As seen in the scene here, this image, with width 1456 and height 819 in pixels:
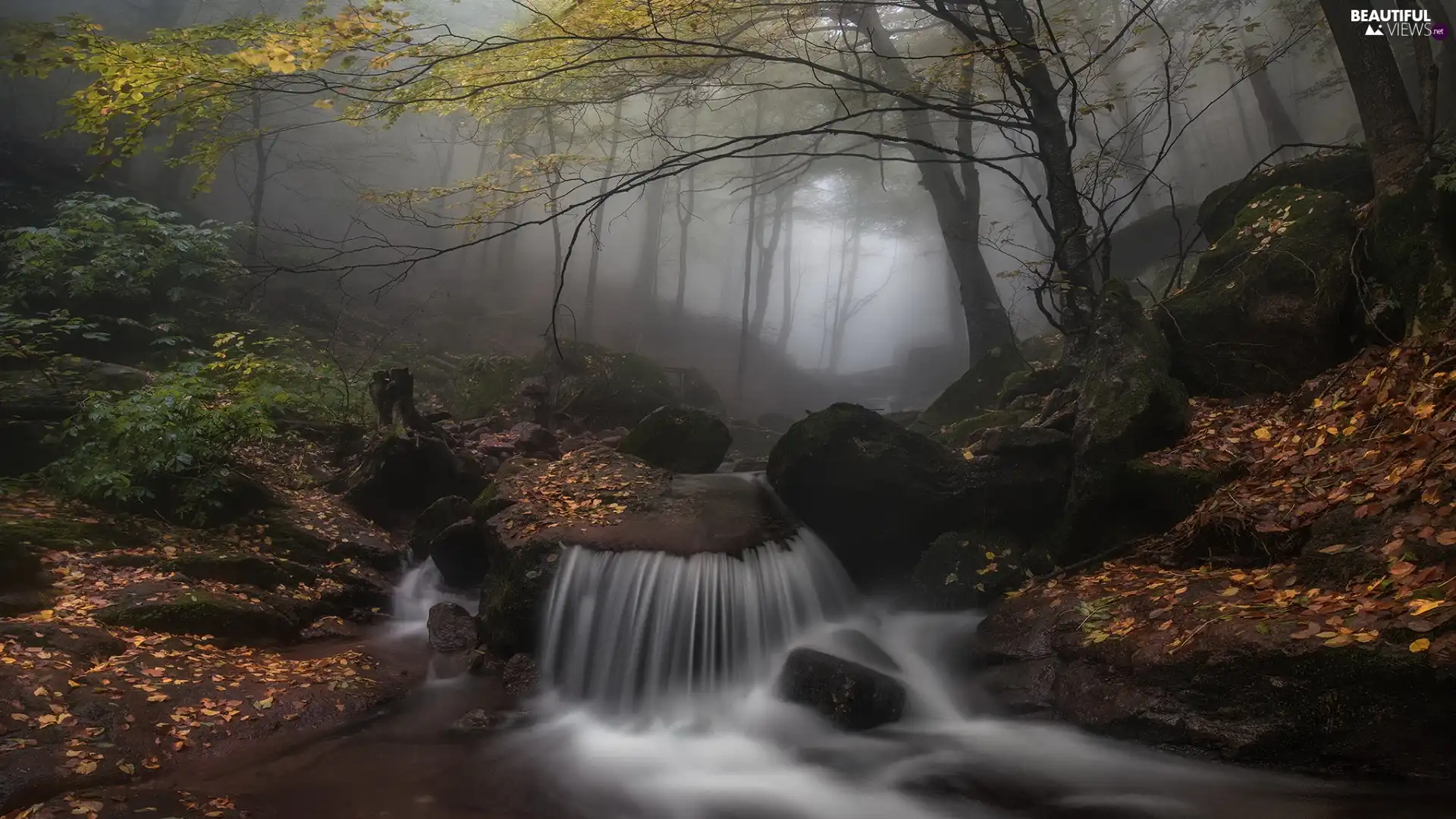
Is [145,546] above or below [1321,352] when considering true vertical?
below

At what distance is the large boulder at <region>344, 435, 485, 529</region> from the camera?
997cm

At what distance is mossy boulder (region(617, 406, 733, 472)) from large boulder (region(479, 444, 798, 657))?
72cm

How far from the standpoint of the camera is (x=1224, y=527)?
5.52m

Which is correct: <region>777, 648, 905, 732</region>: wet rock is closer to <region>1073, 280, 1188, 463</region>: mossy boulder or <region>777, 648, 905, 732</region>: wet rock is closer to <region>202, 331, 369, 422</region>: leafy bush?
<region>1073, 280, 1188, 463</region>: mossy boulder

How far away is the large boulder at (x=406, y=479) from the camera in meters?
9.97

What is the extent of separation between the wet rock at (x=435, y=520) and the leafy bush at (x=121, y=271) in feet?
16.8

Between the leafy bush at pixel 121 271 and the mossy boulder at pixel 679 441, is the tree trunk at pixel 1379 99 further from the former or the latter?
the leafy bush at pixel 121 271

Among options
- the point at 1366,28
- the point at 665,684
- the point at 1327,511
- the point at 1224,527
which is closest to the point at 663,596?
the point at 665,684

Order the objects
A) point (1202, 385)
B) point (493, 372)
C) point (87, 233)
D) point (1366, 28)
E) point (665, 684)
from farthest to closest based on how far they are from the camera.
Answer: point (493, 372)
point (87, 233)
point (1202, 385)
point (665, 684)
point (1366, 28)

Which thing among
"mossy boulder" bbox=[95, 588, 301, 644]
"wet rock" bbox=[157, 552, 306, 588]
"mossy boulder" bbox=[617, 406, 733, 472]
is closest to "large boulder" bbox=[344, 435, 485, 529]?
"wet rock" bbox=[157, 552, 306, 588]

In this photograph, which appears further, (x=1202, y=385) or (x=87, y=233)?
(x=87, y=233)

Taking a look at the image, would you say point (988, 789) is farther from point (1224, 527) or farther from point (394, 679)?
point (394, 679)

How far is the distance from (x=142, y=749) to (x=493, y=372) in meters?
11.7

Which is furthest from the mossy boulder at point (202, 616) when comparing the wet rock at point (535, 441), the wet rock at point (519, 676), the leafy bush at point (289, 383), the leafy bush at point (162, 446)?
the wet rock at point (535, 441)
